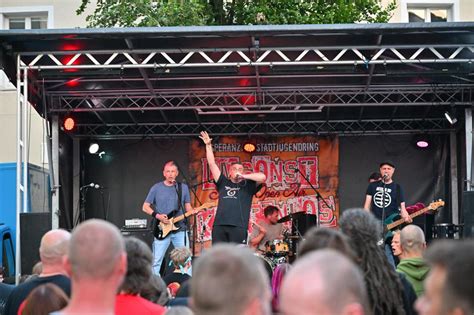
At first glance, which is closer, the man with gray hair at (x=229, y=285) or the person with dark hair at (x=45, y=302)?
the man with gray hair at (x=229, y=285)

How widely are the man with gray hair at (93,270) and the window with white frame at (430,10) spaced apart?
19.1 meters

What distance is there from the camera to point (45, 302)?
429cm

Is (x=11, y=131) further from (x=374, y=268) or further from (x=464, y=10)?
(x=374, y=268)

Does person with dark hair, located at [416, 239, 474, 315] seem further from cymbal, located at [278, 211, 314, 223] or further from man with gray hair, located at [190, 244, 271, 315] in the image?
cymbal, located at [278, 211, 314, 223]

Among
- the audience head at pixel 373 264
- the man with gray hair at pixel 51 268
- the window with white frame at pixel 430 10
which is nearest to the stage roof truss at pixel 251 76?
the window with white frame at pixel 430 10

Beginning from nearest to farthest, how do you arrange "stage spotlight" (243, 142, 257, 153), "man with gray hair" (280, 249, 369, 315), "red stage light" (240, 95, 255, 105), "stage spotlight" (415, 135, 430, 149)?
1. "man with gray hair" (280, 249, 369, 315)
2. "red stage light" (240, 95, 255, 105)
3. "stage spotlight" (415, 135, 430, 149)
4. "stage spotlight" (243, 142, 257, 153)

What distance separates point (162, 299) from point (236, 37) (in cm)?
665

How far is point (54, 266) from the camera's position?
5.13 m

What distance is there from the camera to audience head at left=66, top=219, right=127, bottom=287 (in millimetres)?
3217

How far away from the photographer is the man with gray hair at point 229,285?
249cm

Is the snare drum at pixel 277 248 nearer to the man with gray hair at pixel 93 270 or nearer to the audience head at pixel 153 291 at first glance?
the audience head at pixel 153 291

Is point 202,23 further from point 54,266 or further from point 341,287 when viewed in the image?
point 341,287

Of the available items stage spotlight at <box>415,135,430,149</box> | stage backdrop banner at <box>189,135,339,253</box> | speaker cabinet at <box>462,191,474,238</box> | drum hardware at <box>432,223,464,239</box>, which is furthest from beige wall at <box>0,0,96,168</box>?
speaker cabinet at <box>462,191,474,238</box>

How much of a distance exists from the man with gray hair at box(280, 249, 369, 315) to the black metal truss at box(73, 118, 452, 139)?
1402cm
